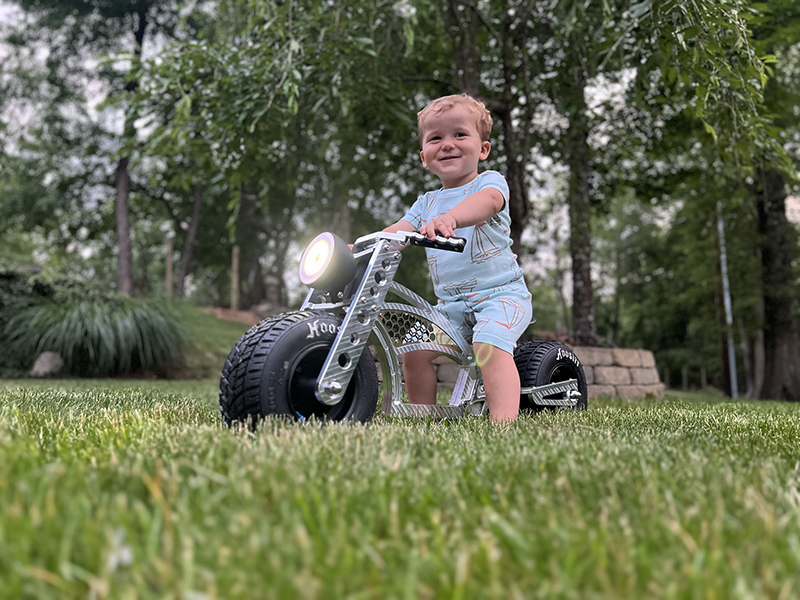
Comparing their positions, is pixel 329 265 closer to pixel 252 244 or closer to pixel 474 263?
pixel 474 263

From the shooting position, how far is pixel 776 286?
1036 centimetres

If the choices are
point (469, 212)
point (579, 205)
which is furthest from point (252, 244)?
→ point (469, 212)

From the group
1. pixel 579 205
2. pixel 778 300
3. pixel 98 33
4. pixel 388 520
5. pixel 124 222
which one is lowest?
pixel 388 520

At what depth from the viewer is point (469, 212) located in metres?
2.55

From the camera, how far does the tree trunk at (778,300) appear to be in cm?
1029

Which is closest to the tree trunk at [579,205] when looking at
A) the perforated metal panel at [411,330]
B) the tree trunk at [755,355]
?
the perforated metal panel at [411,330]

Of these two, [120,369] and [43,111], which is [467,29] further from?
[43,111]

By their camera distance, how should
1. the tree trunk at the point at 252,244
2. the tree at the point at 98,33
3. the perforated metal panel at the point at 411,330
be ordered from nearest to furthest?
the perforated metal panel at the point at 411,330 → the tree at the point at 98,33 → the tree trunk at the point at 252,244

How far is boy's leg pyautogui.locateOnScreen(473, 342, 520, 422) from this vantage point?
8.84 feet

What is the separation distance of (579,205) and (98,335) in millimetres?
6902

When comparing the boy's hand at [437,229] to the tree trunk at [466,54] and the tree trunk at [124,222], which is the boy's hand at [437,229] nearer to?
the tree trunk at [466,54]

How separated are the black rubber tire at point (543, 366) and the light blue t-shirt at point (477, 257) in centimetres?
54

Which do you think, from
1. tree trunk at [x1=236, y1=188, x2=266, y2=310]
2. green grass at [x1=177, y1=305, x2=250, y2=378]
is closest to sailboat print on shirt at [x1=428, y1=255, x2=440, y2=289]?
green grass at [x1=177, y1=305, x2=250, y2=378]

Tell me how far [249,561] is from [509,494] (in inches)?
24.0
